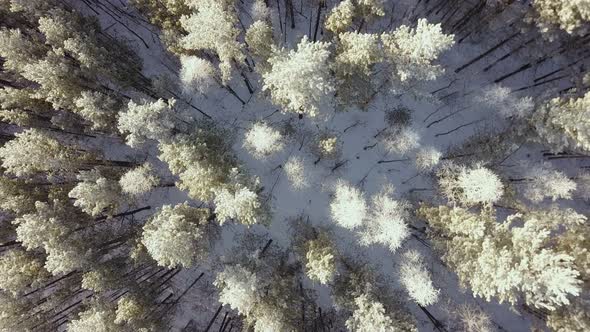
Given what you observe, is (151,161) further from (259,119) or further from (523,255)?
(523,255)

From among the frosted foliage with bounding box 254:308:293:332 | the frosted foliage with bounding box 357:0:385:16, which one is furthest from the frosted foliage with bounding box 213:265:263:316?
the frosted foliage with bounding box 357:0:385:16

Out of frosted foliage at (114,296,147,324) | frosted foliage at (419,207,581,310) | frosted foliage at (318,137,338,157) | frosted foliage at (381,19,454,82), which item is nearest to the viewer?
frosted foliage at (419,207,581,310)

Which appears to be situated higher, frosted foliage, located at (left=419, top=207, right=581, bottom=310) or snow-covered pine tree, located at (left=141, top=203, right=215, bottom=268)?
snow-covered pine tree, located at (left=141, top=203, right=215, bottom=268)

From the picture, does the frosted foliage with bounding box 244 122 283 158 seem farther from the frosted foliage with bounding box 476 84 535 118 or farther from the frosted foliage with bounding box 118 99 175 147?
the frosted foliage with bounding box 476 84 535 118

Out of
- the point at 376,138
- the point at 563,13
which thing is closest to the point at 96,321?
the point at 376,138

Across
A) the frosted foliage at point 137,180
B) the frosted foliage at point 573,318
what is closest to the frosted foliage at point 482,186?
the frosted foliage at point 573,318

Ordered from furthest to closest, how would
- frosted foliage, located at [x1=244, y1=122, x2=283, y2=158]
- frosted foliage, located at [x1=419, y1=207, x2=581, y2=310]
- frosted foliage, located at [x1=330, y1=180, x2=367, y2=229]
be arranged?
1. frosted foliage, located at [x1=244, y1=122, x2=283, y2=158]
2. frosted foliage, located at [x1=330, y1=180, x2=367, y2=229]
3. frosted foliage, located at [x1=419, y1=207, x2=581, y2=310]

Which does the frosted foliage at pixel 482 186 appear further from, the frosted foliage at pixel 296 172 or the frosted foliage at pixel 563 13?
the frosted foliage at pixel 296 172
